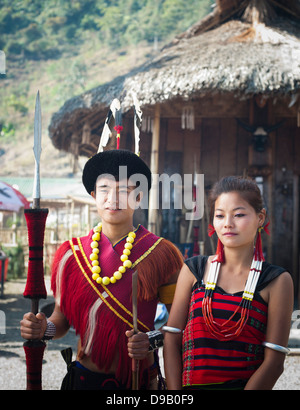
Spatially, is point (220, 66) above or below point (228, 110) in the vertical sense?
above

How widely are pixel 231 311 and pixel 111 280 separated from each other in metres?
0.54

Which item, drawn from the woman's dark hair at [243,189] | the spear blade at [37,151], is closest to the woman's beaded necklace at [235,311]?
the woman's dark hair at [243,189]

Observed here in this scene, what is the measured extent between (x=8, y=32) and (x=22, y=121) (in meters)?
16.0

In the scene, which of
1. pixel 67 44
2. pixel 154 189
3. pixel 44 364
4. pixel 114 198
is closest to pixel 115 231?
pixel 114 198

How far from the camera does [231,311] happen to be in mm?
1729

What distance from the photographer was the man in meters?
1.89

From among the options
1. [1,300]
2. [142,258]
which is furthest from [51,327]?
[1,300]

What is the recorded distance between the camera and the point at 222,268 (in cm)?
185

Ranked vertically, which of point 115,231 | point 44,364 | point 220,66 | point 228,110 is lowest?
point 44,364

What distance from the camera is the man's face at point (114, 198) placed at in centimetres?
197

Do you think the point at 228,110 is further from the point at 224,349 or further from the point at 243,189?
the point at 224,349

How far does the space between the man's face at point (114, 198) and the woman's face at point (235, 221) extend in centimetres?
42

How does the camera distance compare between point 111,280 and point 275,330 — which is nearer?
point 275,330

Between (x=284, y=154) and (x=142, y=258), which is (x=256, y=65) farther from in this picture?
(x=142, y=258)
